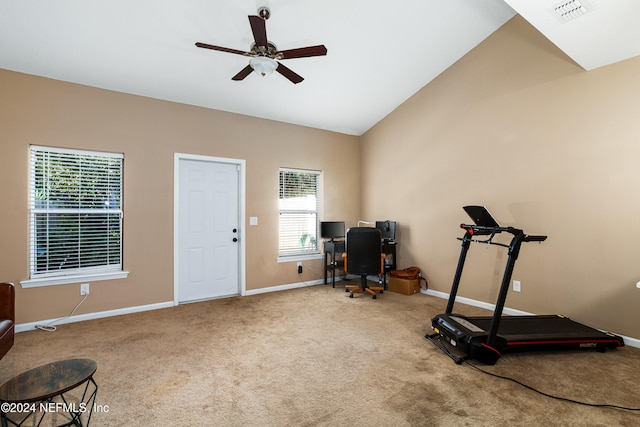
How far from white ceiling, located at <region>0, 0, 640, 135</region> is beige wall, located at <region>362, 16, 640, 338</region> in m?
0.33

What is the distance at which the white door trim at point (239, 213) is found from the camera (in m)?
4.21

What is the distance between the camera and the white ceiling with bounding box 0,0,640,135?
2.73 m

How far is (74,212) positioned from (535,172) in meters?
5.49

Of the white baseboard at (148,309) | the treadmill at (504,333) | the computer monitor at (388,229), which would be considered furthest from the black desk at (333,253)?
the treadmill at (504,333)

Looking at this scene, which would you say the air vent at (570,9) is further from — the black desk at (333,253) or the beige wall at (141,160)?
the black desk at (333,253)

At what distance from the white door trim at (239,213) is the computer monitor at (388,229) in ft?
7.78

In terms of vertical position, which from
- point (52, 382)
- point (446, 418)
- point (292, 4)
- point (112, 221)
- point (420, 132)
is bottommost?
point (446, 418)

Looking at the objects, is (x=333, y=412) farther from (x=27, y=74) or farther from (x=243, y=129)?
(x=27, y=74)

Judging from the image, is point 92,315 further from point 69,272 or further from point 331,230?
point 331,230

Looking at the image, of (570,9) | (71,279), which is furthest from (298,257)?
(570,9)

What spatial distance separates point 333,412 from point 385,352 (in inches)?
38.8

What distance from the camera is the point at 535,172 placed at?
3.58 metres

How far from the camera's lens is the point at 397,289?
4.84 m

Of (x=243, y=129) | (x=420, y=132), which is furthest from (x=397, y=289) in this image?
(x=243, y=129)
